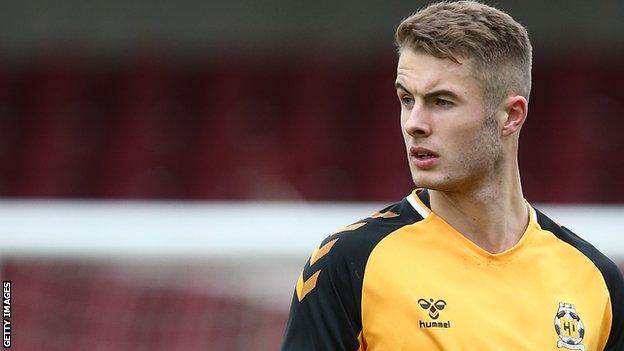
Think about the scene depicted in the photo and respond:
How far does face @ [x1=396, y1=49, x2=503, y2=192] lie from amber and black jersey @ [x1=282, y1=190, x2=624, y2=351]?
167mm

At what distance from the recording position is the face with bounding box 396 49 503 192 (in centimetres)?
255

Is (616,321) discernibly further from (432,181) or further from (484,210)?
(432,181)

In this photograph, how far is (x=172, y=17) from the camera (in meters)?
8.34

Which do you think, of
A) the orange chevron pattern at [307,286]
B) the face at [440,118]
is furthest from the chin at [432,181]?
the orange chevron pattern at [307,286]

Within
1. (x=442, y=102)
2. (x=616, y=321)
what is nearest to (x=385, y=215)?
(x=442, y=102)

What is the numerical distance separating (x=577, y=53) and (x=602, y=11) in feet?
1.08

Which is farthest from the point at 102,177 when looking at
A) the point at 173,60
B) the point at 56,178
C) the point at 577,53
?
the point at 577,53

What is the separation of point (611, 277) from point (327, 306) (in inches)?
28.3

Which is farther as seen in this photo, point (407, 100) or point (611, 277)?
point (611, 277)

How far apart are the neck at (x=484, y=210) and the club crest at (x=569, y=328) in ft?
0.65

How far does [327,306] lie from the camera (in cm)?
249

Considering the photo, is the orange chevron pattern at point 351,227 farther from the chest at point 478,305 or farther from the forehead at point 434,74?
the forehead at point 434,74

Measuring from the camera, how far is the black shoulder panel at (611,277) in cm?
273

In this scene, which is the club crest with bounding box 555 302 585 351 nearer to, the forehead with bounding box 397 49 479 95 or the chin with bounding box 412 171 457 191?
the chin with bounding box 412 171 457 191
